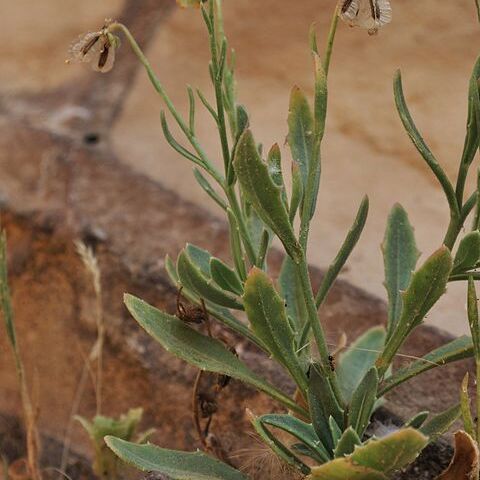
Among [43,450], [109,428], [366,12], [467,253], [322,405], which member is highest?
[366,12]

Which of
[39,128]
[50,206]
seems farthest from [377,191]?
[39,128]

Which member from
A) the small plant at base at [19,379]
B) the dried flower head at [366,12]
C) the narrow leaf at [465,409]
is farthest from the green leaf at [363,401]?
the small plant at base at [19,379]

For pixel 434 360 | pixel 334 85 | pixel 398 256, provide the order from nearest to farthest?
pixel 434 360 < pixel 398 256 < pixel 334 85

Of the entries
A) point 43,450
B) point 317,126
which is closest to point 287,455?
point 317,126

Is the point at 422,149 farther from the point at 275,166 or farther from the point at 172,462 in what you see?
the point at 172,462

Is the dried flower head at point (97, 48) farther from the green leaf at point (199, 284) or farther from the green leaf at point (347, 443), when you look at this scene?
the green leaf at point (347, 443)

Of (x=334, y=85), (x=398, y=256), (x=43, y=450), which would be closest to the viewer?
(x=398, y=256)

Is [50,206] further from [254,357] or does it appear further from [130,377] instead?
[254,357]
